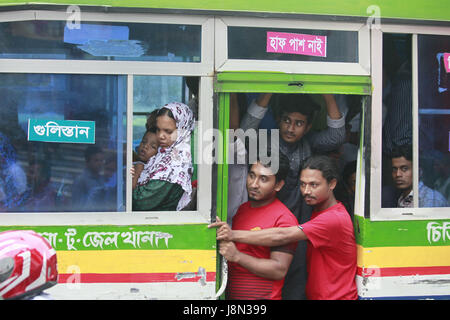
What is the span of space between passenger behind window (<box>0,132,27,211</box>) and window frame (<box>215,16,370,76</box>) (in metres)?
1.45

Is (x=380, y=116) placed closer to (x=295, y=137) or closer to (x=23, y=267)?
(x=295, y=137)

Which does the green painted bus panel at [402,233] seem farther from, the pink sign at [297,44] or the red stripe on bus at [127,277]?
the pink sign at [297,44]

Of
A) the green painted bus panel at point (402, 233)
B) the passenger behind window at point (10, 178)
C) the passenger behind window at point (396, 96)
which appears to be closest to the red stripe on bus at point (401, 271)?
the green painted bus panel at point (402, 233)

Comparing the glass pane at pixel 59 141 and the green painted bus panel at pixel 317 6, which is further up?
the green painted bus panel at pixel 317 6

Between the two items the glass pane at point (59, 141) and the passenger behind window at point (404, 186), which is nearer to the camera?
the glass pane at point (59, 141)

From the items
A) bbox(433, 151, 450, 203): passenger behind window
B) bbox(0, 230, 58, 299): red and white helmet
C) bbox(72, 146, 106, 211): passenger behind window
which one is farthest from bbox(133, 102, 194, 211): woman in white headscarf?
bbox(433, 151, 450, 203): passenger behind window

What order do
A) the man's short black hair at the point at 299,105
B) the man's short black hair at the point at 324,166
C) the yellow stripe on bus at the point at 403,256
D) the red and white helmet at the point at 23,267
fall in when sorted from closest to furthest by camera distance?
the red and white helmet at the point at 23,267 → the yellow stripe on bus at the point at 403,256 → the man's short black hair at the point at 324,166 → the man's short black hair at the point at 299,105

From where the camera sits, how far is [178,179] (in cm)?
323

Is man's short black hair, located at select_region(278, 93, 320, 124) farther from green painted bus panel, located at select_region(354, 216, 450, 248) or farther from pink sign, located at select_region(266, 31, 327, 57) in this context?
green painted bus panel, located at select_region(354, 216, 450, 248)

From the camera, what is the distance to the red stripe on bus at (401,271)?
10.8 ft

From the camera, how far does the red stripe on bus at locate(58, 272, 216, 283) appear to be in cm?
309

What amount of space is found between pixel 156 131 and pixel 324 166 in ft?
3.95

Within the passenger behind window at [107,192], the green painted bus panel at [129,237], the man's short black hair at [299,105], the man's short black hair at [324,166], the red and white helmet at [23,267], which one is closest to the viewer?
the red and white helmet at [23,267]

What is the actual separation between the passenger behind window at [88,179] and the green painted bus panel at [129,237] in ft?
0.57
